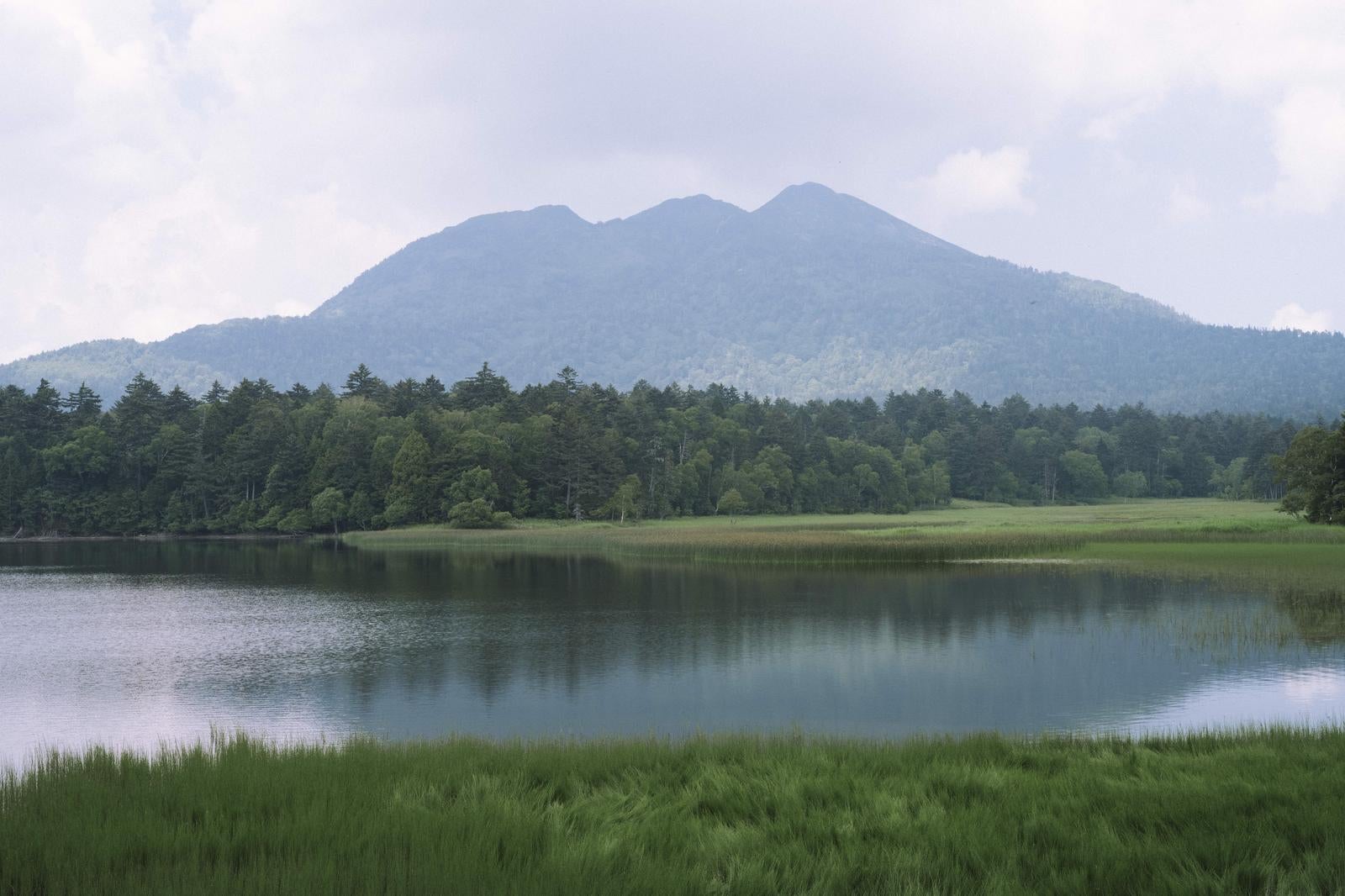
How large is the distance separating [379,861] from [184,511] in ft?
361

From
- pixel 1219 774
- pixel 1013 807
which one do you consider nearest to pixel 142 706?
pixel 1013 807

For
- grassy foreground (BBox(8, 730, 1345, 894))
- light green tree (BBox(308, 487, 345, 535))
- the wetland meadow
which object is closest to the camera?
grassy foreground (BBox(8, 730, 1345, 894))

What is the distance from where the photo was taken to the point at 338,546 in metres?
83.0

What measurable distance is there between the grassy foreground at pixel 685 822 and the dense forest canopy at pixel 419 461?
85985 millimetres

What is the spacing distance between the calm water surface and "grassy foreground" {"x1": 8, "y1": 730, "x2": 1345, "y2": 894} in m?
6.25

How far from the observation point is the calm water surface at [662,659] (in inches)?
706

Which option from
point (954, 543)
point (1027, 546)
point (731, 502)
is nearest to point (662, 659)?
point (954, 543)

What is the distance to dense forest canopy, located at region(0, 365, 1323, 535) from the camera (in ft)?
331

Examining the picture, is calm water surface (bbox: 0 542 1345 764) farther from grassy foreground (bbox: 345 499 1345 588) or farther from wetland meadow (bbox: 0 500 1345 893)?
grassy foreground (bbox: 345 499 1345 588)

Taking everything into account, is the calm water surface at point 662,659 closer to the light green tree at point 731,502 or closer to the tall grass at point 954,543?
the tall grass at point 954,543

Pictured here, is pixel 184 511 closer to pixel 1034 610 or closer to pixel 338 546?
pixel 338 546

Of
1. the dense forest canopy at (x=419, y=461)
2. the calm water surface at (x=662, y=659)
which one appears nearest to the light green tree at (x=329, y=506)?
the dense forest canopy at (x=419, y=461)

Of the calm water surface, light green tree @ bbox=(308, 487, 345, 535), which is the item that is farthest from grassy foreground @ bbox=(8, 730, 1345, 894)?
light green tree @ bbox=(308, 487, 345, 535)

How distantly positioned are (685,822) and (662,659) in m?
16.9
